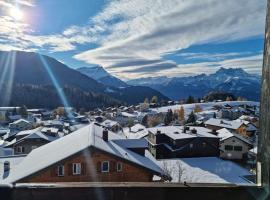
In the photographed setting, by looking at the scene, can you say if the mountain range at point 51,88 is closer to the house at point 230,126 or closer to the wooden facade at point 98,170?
the house at point 230,126

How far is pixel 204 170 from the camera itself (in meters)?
17.8

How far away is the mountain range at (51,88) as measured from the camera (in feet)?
312

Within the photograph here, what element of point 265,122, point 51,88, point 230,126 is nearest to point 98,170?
point 265,122

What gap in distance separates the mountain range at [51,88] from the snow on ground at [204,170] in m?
74.6

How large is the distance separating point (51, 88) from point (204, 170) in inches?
3812

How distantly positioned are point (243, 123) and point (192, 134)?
15.3 metres

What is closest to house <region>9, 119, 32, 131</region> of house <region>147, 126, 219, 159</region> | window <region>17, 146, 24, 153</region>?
window <region>17, 146, 24, 153</region>

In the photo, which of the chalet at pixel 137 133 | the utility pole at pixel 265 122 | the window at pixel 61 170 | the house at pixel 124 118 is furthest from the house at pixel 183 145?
the house at pixel 124 118

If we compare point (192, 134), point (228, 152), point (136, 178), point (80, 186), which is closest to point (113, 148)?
point (136, 178)

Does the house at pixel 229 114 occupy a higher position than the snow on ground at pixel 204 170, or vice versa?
the house at pixel 229 114

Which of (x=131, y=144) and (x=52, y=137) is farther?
(x=52, y=137)

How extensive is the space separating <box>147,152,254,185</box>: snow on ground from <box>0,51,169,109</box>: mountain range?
245 feet

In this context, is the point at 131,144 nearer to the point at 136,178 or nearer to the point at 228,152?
the point at 136,178
